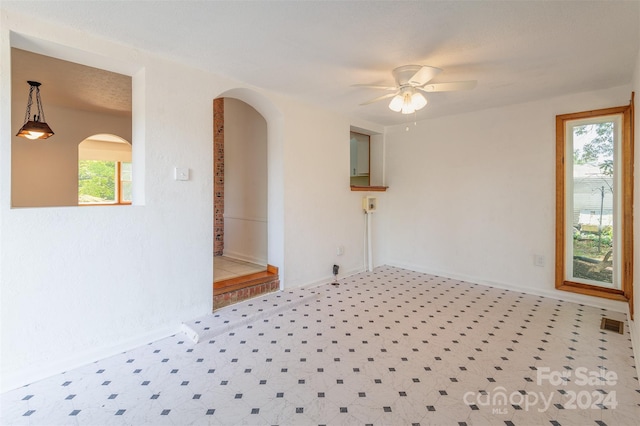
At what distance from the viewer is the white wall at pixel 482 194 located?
12.5ft

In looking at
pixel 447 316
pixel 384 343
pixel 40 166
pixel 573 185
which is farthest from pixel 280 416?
pixel 40 166

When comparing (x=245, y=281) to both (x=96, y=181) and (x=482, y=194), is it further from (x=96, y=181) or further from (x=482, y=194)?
(x=96, y=181)

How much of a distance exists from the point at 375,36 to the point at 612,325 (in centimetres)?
346

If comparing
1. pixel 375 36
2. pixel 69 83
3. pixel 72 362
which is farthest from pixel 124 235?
pixel 375 36

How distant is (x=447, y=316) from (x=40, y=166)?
6.01m

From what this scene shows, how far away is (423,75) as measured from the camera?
2.57 meters

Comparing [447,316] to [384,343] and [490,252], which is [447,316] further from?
[490,252]

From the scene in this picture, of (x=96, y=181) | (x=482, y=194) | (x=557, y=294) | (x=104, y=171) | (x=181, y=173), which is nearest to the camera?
(x=181, y=173)

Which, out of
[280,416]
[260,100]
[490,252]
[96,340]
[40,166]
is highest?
[260,100]

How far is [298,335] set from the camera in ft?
9.23

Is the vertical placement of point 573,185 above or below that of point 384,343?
above

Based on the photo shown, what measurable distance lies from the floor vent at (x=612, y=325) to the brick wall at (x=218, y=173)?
16.9 ft

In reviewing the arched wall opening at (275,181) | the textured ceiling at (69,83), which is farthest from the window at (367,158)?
the textured ceiling at (69,83)

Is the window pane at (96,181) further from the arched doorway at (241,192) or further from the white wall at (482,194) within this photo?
the white wall at (482,194)
